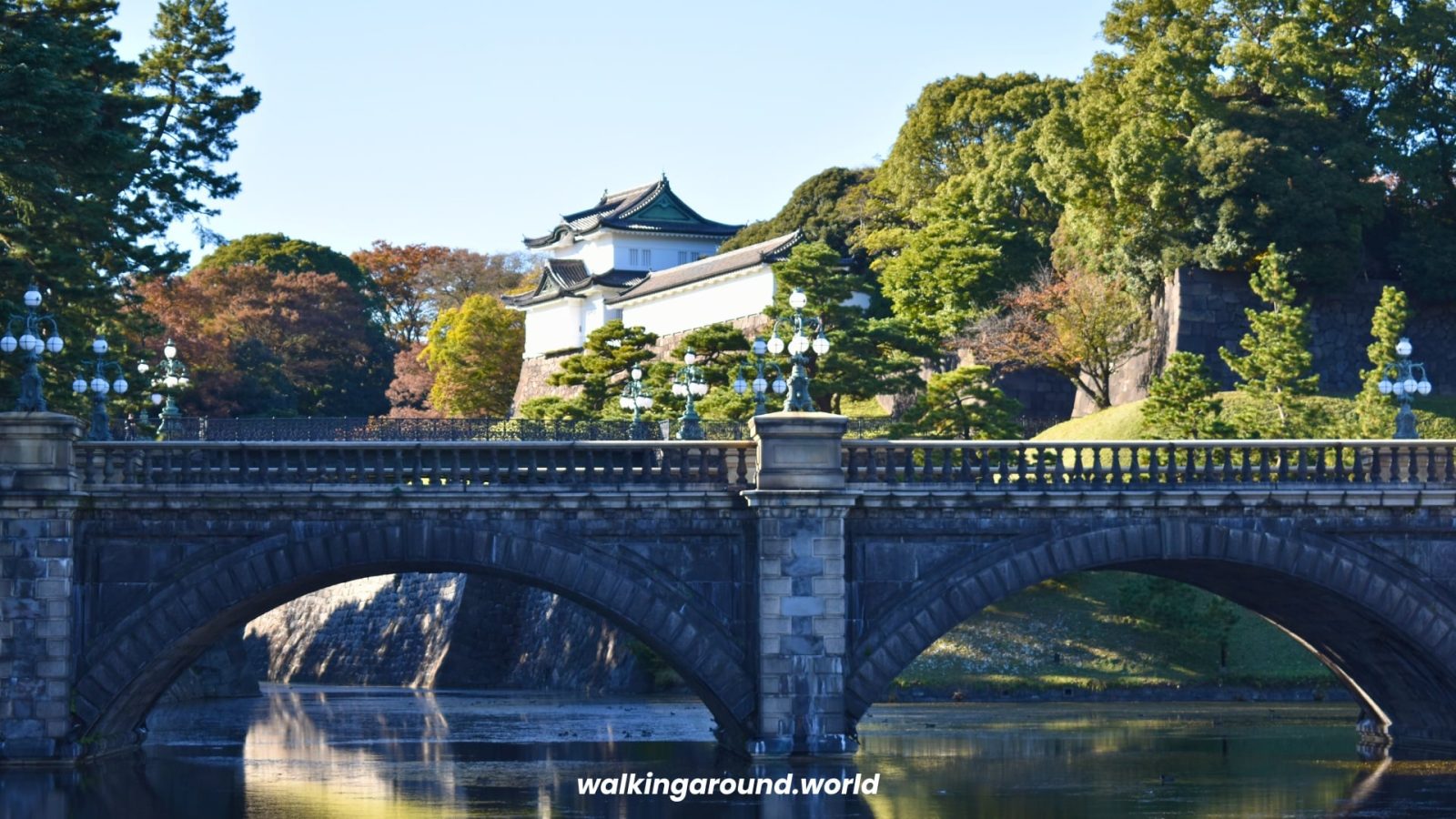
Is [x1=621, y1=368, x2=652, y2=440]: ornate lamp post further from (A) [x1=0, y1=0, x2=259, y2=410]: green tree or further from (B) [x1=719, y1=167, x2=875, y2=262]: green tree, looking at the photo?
(B) [x1=719, y1=167, x2=875, y2=262]: green tree

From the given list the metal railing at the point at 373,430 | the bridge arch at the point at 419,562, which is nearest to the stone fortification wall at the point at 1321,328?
the metal railing at the point at 373,430

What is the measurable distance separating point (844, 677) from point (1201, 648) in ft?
82.6

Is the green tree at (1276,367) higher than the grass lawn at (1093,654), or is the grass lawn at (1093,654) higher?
the green tree at (1276,367)

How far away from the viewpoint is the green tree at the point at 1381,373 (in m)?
58.8

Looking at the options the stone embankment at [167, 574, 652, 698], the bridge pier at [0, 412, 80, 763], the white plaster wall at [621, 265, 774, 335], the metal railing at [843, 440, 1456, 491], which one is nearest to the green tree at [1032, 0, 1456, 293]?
the white plaster wall at [621, 265, 774, 335]

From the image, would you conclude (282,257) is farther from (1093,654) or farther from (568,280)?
(1093,654)

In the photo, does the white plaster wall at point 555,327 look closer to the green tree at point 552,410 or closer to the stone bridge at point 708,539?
the green tree at point 552,410

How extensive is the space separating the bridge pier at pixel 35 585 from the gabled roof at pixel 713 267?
54.4 m

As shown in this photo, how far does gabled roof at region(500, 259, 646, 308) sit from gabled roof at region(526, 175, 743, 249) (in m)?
2.25

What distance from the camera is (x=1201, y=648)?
194 feet

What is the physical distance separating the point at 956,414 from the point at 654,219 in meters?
50.7

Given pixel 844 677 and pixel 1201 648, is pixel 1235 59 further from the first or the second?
pixel 844 677

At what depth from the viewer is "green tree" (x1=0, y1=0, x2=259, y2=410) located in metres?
41.9

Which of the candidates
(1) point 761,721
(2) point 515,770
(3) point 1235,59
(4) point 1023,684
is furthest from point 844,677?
(3) point 1235,59
